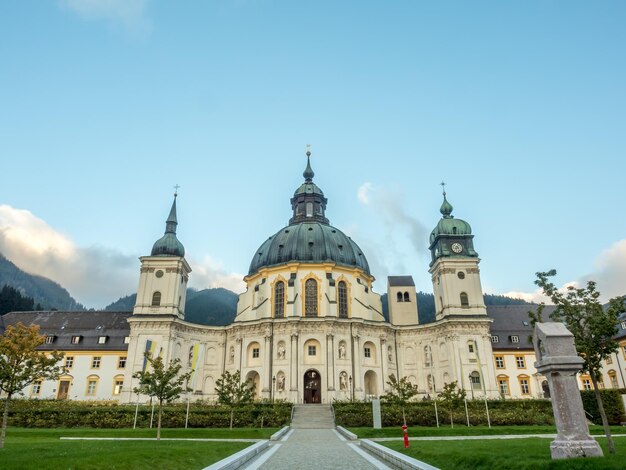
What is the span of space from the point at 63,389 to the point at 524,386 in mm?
59754

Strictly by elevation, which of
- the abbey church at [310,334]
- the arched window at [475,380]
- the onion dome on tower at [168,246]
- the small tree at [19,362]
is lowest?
the small tree at [19,362]

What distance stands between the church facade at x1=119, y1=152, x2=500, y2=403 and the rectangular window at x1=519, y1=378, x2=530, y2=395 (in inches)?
226

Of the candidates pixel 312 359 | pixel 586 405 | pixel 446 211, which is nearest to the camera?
pixel 586 405

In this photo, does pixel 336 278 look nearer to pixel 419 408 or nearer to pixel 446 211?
pixel 446 211

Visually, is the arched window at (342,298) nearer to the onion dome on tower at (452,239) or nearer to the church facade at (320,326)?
the church facade at (320,326)

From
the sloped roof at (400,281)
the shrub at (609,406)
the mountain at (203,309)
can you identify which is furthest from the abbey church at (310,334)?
the mountain at (203,309)

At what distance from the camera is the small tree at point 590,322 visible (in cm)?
1581

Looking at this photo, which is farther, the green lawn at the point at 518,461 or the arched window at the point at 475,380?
the arched window at the point at 475,380

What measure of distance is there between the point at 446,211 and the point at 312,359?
102ft

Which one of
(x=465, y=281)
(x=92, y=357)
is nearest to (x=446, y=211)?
(x=465, y=281)

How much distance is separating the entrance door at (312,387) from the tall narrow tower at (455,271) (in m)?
19.6

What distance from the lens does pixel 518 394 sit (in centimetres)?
5891

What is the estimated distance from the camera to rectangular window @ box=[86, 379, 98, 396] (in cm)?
A: 5688

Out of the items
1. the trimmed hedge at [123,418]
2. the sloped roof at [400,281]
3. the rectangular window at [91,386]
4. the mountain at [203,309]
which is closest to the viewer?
the trimmed hedge at [123,418]
